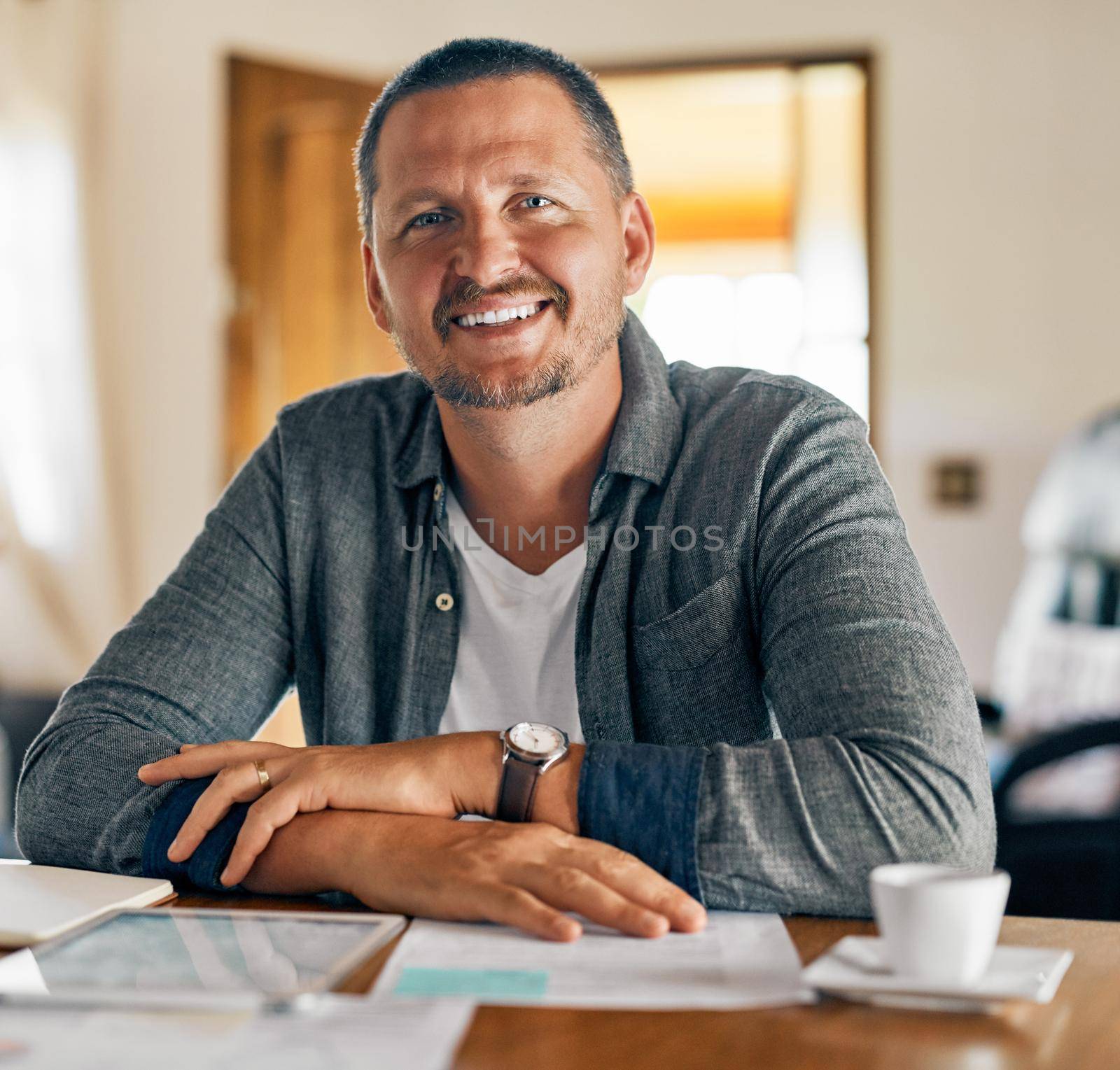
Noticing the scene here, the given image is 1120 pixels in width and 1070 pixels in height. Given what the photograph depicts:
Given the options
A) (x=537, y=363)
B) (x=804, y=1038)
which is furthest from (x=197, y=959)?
(x=537, y=363)

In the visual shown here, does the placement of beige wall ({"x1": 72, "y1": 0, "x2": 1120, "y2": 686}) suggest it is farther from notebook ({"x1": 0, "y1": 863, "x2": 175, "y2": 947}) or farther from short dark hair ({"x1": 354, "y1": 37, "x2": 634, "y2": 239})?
notebook ({"x1": 0, "y1": 863, "x2": 175, "y2": 947})

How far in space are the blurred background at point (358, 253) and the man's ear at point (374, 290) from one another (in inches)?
85.0

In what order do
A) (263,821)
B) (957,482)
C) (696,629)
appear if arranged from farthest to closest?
1. (957,482)
2. (696,629)
3. (263,821)

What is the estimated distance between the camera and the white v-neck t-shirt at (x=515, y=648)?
1373 millimetres

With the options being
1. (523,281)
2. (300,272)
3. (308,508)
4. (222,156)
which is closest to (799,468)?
(523,281)

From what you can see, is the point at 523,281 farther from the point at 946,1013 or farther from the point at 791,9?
the point at 791,9

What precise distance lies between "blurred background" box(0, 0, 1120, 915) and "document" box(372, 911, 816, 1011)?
9.50 ft

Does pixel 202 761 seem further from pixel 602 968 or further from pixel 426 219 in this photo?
pixel 426 219

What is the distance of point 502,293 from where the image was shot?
4.53ft

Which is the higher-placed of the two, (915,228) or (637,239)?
(915,228)

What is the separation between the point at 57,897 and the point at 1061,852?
1592mm

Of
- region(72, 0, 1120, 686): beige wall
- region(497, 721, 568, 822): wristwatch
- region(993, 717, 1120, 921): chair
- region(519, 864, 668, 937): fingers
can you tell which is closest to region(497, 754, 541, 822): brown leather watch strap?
region(497, 721, 568, 822): wristwatch

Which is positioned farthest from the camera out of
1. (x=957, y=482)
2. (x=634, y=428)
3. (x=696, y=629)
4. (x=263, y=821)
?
(x=957, y=482)

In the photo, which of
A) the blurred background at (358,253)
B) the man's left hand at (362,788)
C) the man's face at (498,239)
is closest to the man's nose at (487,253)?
the man's face at (498,239)
